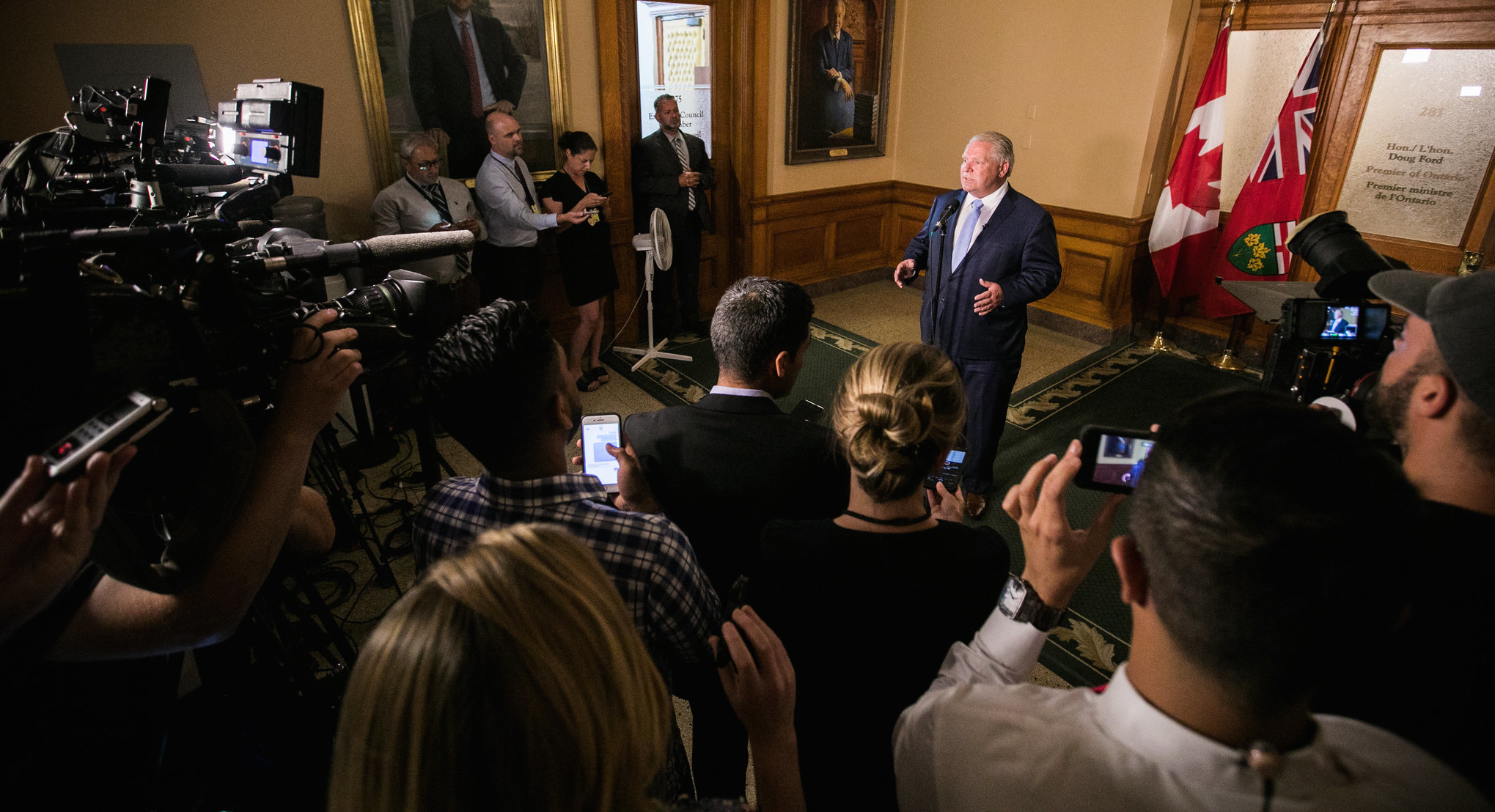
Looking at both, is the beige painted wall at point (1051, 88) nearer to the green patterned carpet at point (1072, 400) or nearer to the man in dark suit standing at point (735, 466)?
the green patterned carpet at point (1072, 400)

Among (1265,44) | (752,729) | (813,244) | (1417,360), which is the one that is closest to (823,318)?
(813,244)

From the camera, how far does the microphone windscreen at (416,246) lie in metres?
1.16

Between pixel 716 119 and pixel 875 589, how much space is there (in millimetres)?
4680

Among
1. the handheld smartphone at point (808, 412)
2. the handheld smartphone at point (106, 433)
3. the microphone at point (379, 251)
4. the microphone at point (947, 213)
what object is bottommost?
the handheld smartphone at point (808, 412)

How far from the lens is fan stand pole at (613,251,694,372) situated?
14.2 ft

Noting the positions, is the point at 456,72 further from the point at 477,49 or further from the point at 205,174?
the point at 205,174

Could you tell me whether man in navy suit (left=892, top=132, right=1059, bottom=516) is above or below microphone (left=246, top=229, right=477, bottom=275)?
below

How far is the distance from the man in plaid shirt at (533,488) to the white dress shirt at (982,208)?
2.20 metres

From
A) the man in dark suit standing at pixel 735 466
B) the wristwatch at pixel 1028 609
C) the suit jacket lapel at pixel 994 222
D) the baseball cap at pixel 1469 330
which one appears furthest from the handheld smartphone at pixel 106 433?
the suit jacket lapel at pixel 994 222

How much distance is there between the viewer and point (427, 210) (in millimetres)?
3500

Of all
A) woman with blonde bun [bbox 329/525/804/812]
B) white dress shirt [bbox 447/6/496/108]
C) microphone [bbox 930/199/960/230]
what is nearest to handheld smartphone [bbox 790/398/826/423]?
woman with blonde bun [bbox 329/525/804/812]

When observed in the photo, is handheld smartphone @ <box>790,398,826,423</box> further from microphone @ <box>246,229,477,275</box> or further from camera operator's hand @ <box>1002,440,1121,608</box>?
microphone @ <box>246,229,477,275</box>

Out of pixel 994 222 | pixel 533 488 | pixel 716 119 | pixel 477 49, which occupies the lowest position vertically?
pixel 533 488

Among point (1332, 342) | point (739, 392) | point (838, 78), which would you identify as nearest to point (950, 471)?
point (739, 392)
